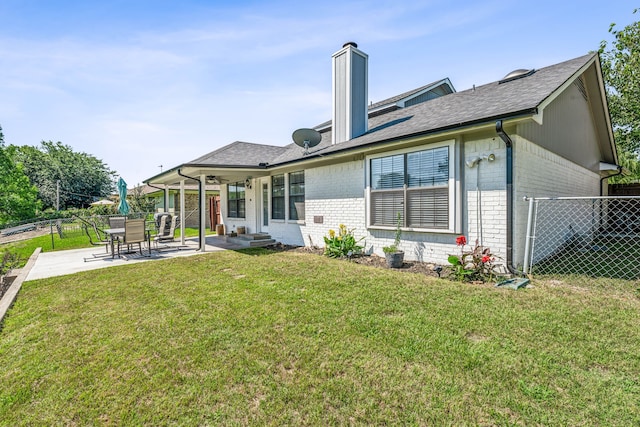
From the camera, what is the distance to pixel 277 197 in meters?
10.9

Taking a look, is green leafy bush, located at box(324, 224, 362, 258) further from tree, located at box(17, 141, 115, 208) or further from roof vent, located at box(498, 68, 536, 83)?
tree, located at box(17, 141, 115, 208)

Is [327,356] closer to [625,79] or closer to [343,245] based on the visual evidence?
[343,245]

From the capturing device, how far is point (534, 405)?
7.06 ft

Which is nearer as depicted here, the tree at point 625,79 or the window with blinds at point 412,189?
the window with blinds at point 412,189

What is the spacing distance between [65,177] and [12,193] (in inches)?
504

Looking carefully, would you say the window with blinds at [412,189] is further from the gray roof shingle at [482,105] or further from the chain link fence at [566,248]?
the chain link fence at [566,248]

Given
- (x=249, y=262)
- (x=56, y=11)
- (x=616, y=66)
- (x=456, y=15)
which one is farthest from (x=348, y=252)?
(x=616, y=66)

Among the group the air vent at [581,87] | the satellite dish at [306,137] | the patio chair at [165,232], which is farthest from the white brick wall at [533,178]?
the patio chair at [165,232]

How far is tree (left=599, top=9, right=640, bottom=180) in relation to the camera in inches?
685

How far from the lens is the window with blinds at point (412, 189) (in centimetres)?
613

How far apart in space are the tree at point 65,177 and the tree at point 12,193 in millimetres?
9283

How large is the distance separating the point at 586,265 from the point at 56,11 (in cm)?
1292

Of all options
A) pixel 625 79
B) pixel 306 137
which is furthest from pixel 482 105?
pixel 625 79

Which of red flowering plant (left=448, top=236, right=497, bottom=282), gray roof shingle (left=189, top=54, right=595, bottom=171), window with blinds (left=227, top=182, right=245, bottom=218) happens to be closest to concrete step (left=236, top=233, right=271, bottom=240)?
window with blinds (left=227, top=182, right=245, bottom=218)
